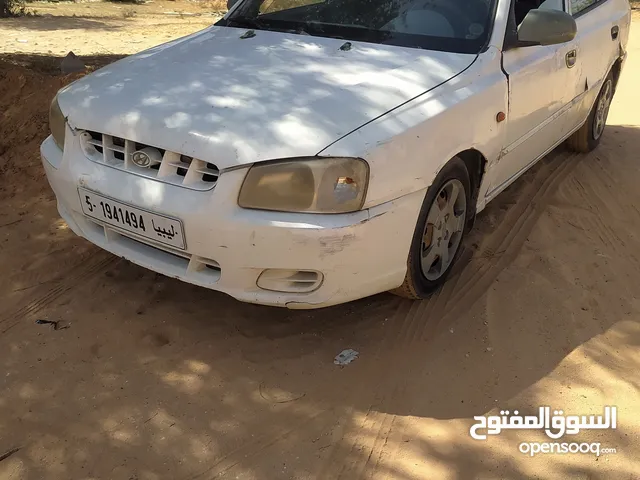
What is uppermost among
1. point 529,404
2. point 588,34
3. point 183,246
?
point 588,34

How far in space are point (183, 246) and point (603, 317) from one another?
2213mm

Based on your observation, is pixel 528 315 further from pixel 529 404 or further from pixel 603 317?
pixel 529 404

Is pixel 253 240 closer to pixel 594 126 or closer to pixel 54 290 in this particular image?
pixel 54 290

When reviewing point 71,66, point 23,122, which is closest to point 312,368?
point 23,122

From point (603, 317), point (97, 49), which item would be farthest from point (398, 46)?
point (97, 49)

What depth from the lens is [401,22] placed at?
3.73 meters

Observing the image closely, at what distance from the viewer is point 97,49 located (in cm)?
1062

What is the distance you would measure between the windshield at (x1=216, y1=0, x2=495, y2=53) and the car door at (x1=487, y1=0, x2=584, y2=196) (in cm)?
23

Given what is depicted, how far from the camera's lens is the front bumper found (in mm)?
2729

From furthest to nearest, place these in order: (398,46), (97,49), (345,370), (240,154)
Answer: (97,49) → (398,46) → (345,370) → (240,154)

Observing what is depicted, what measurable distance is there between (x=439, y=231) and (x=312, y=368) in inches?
38.6

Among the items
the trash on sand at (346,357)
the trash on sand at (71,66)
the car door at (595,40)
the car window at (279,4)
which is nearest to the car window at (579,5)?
the car door at (595,40)

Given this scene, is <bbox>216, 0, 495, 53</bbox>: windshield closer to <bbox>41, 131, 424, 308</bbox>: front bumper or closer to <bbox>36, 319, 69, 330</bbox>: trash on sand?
<bbox>41, 131, 424, 308</bbox>: front bumper

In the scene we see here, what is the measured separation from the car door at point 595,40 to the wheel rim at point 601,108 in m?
0.28
